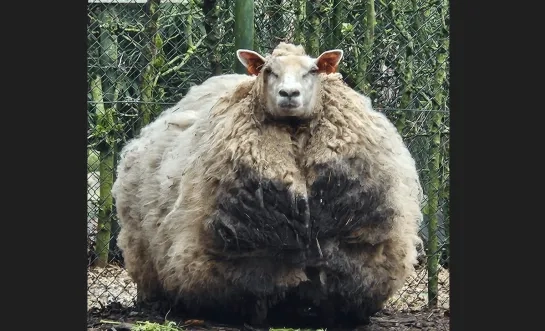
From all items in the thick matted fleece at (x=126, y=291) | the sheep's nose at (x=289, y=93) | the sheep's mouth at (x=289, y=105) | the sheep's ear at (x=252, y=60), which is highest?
the sheep's ear at (x=252, y=60)

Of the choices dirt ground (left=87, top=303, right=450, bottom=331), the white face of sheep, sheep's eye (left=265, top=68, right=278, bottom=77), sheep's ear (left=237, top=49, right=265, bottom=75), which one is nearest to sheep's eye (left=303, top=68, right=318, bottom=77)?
the white face of sheep

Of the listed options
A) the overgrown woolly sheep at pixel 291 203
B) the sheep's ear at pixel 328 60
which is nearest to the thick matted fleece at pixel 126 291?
the overgrown woolly sheep at pixel 291 203

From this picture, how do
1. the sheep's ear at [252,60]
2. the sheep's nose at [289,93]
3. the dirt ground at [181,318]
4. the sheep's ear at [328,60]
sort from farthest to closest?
the dirt ground at [181,318], the sheep's ear at [252,60], the sheep's ear at [328,60], the sheep's nose at [289,93]

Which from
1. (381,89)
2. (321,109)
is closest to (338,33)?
(381,89)

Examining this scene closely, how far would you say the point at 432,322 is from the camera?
8.83 m

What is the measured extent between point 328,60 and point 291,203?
1.08m

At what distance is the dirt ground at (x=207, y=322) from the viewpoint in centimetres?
795

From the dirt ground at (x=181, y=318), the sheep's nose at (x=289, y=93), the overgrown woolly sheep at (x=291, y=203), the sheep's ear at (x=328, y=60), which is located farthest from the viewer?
the dirt ground at (x=181, y=318)

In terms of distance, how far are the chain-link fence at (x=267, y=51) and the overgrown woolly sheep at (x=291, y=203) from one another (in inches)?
67.9

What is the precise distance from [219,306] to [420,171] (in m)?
3.36

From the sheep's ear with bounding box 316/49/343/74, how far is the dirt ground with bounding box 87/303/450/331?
1894mm

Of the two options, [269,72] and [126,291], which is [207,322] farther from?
→ [126,291]

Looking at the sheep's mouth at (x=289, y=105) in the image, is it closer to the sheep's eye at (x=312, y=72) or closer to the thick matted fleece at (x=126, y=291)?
the sheep's eye at (x=312, y=72)

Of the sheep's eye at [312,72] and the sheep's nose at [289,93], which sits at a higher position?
the sheep's eye at [312,72]
